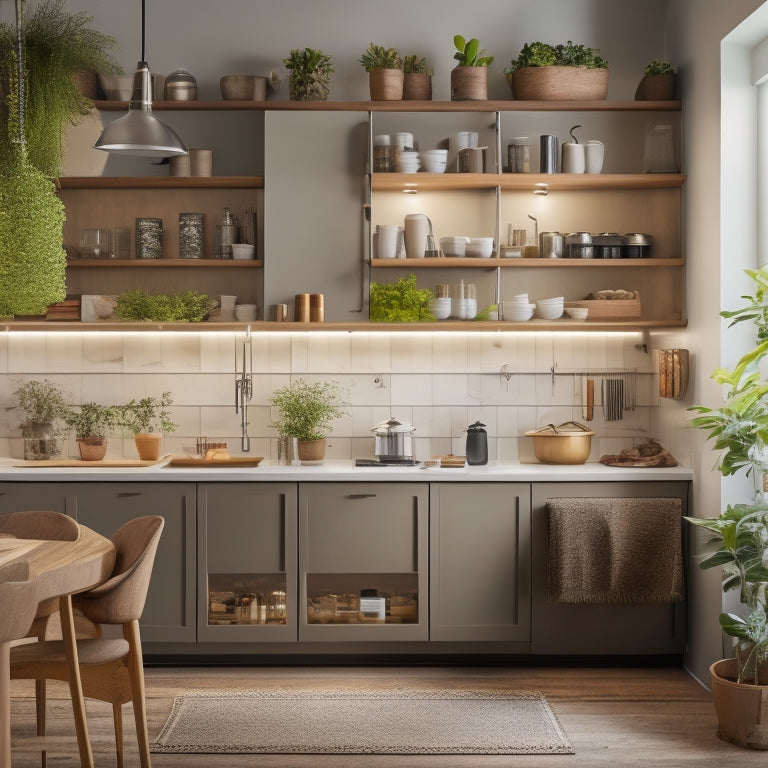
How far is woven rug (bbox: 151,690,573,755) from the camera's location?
3732 millimetres

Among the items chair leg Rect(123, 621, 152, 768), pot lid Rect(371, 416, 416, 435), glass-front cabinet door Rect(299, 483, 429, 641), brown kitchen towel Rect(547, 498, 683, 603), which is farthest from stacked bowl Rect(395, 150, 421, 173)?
chair leg Rect(123, 621, 152, 768)

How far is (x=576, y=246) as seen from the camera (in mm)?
5074

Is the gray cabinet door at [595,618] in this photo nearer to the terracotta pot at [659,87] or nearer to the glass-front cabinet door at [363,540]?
the glass-front cabinet door at [363,540]

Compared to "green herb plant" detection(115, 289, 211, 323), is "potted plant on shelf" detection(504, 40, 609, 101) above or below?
above

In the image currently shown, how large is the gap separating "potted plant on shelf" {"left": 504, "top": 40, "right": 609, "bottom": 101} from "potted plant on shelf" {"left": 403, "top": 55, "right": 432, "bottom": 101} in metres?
0.46

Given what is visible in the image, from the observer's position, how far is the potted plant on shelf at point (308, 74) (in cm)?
507

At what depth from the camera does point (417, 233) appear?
198 inches

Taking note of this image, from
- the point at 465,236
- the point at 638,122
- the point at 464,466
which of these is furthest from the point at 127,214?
the point at 638,122

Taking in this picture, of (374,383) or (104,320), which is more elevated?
(104,320)

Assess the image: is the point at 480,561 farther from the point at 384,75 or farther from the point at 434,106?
the point at 384,75

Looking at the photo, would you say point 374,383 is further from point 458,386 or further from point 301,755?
point 301,755

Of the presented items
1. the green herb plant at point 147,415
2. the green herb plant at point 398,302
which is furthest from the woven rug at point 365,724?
the green herb plant at point 398,302

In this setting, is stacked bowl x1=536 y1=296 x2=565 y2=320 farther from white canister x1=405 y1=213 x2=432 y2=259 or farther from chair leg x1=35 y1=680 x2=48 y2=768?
chair leg x1=35 y1=680 x2=48 y2=768

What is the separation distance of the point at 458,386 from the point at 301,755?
228 cm
